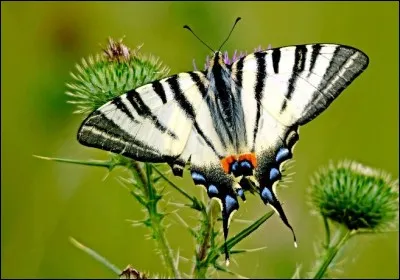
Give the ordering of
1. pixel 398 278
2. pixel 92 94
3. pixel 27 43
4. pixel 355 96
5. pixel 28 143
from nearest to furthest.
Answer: pixel 92 94 < pixel 398 278 < pixel 28 143 < pixel 27 43 < pixel 355 96

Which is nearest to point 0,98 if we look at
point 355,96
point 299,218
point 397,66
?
point 299,218

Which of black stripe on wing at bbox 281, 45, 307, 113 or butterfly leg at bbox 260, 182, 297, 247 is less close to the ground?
black stripe on wing at bbox 281, 45, 307, 113

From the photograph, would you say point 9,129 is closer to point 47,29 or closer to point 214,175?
point 47,29

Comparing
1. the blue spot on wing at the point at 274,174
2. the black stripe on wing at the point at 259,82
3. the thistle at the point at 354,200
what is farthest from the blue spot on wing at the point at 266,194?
the thistle at the point at 354,200

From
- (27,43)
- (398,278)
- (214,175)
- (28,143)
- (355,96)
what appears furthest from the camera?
(355,96)

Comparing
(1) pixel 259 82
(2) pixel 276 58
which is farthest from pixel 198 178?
(2) pixel 276 58

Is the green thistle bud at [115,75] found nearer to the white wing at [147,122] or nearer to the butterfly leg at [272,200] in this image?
the white wing at [147,122]

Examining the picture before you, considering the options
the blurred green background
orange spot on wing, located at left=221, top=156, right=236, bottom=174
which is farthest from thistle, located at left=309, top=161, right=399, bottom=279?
orange spot on wing, located at left=221, top=156, right=236, bottom=174

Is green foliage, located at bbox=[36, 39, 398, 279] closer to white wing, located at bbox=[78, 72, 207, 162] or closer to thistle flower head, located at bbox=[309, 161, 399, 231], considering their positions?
thistle flower head, located at bbox=[309, 161, 399, 231]
